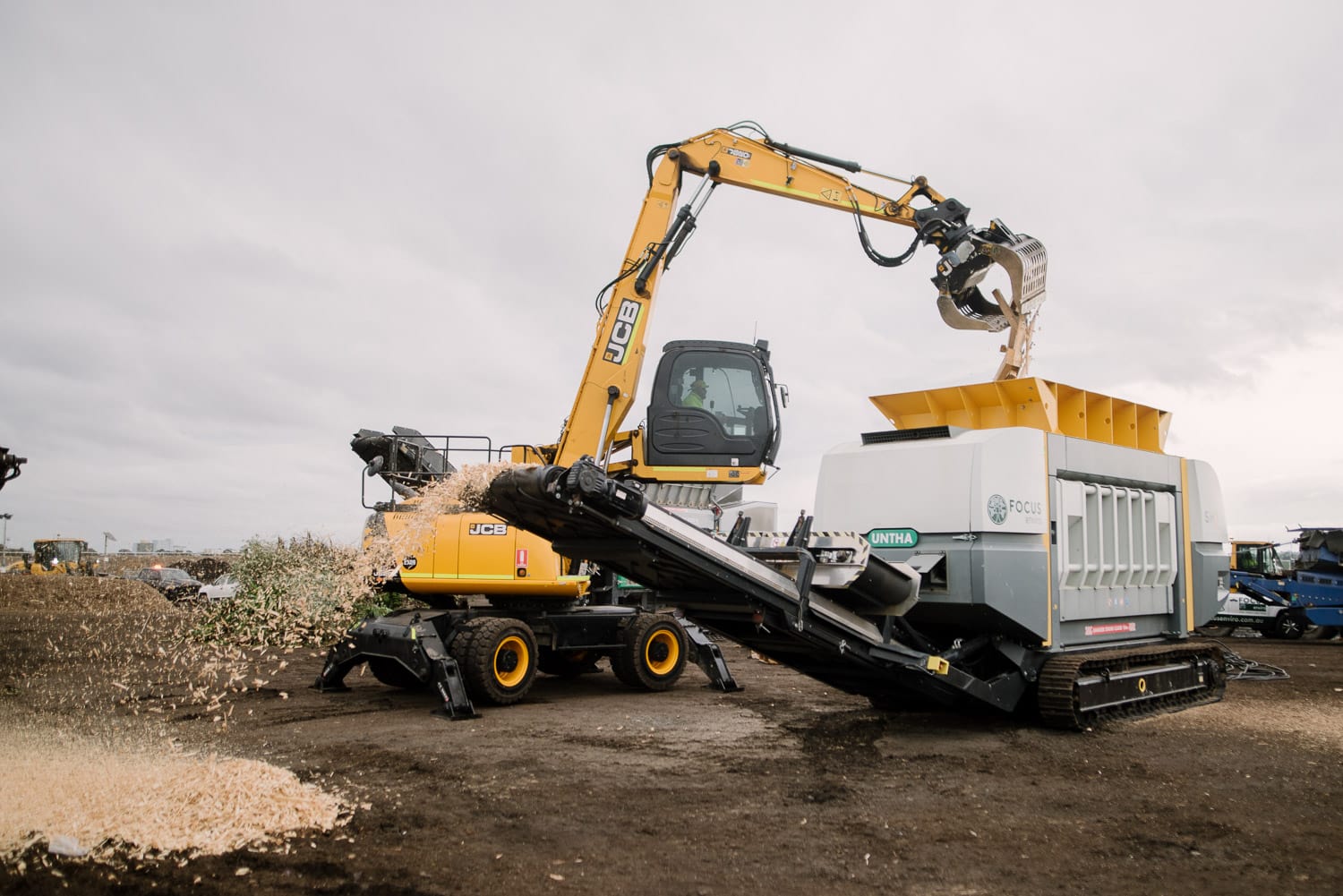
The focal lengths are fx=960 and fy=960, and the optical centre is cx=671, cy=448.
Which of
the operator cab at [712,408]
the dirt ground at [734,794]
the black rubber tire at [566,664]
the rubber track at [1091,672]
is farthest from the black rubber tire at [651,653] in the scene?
the rubber track at [1091,672]

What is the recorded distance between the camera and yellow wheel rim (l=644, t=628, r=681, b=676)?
32.7ft

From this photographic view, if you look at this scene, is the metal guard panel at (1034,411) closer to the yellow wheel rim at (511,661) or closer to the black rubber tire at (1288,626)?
the yellow wheel rim at (511,661)

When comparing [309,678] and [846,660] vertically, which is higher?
[846,660]

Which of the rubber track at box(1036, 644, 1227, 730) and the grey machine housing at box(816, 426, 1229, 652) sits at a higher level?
the grey machine housing at box(816, 426, 1229, 652)

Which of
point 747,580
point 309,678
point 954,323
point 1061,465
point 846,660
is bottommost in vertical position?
point 309,678

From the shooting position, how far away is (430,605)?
9.66m

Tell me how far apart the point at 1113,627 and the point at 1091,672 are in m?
0.80

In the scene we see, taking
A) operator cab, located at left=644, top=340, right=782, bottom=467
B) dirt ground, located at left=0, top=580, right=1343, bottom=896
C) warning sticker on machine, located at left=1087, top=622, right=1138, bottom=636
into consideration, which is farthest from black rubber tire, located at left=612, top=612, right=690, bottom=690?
warning sticker on machine, located at left=1087, top=622, right=1138, bottom=636

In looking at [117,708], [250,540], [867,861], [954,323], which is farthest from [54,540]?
[867,861]

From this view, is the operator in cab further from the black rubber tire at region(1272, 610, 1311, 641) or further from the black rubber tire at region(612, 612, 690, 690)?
the black rubber tire at region(1272, 610, 1311, 641)

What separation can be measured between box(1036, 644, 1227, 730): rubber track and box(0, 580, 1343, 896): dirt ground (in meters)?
0.14

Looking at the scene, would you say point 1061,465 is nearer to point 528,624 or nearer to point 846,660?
point 846,660

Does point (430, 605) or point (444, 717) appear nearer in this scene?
point (444, 717)

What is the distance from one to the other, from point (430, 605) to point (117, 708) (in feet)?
9.24
